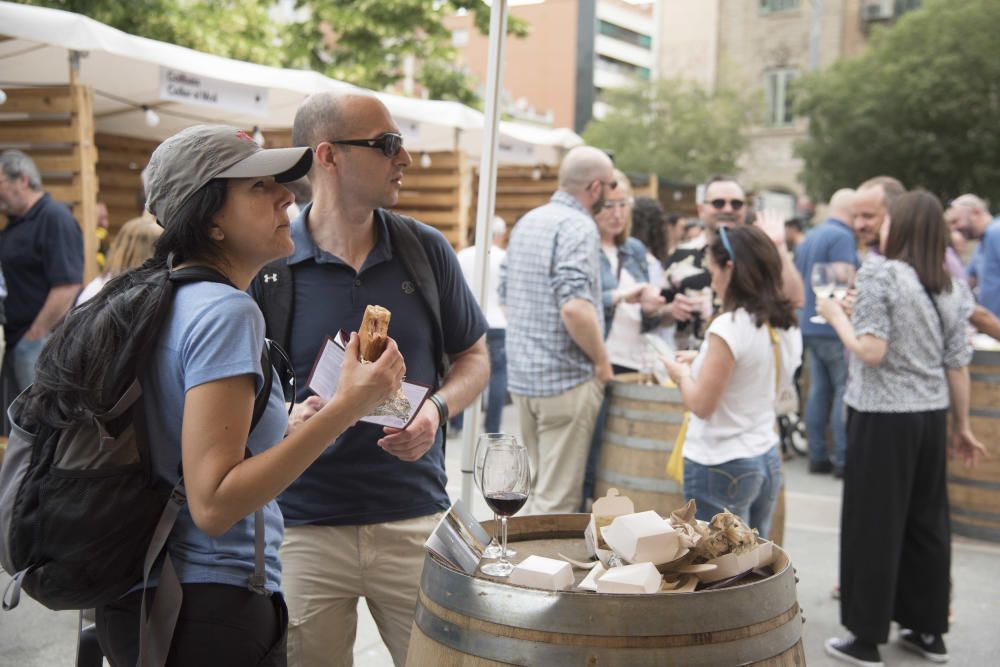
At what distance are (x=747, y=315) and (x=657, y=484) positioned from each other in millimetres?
990

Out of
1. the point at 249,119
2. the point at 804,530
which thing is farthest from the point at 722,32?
the point at 804,530

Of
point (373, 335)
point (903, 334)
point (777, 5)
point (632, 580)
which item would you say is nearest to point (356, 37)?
point (903, 334)

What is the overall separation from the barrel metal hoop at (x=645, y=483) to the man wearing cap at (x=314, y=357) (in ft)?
5.94

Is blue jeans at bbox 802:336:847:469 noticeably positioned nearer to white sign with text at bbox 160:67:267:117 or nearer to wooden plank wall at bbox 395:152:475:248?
white sign with text at bbox 160:67:267:117

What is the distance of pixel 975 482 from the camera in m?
6.14

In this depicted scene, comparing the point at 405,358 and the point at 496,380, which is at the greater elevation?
the point at 405,358

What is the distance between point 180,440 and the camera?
1804mm

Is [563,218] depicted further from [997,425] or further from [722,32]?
[722,32]

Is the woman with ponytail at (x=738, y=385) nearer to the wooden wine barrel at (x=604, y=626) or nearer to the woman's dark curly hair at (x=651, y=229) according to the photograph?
the wooden wine barrel at (x=604, y=626)

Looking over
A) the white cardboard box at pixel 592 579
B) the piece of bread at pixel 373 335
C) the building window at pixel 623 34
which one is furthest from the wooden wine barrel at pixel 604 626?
the building window at pixel 623 34

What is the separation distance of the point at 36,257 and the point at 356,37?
14.1 metres

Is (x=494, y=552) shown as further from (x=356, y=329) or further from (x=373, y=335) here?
(x=356, y=329)

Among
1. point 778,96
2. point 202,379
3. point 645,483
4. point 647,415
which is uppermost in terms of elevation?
point 778,96

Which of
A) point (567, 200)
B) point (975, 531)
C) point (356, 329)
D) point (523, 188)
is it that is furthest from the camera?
point (523, 188)
